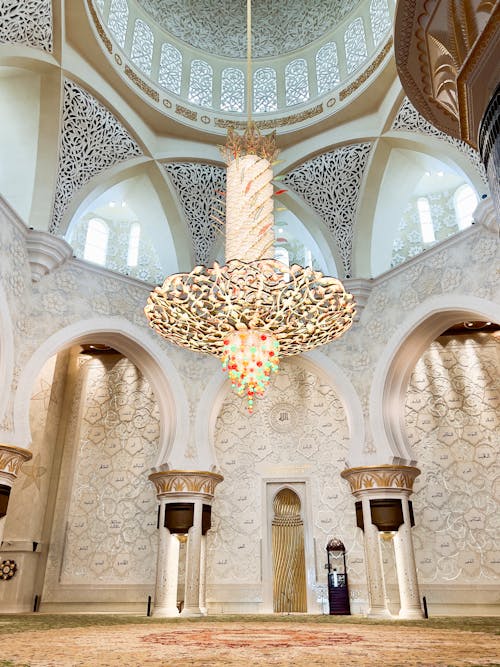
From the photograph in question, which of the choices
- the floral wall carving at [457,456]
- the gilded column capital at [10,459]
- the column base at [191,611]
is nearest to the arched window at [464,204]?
the floral wall carving at [457,456]

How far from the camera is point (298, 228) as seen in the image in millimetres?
8711

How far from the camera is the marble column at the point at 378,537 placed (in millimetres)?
6332

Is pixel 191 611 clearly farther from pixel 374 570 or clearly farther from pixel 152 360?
pixel 152 360

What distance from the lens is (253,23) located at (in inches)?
Result: 353

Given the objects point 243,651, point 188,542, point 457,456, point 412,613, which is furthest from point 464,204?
point 243,651

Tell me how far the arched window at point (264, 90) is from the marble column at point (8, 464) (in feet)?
20.9

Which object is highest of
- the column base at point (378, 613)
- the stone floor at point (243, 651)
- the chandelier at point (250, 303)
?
the chandelier at point (250, 303)

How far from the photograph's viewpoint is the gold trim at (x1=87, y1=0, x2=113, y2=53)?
652 centimetres

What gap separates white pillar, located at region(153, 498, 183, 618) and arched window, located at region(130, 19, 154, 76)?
21.2 feet

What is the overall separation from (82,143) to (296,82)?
382cm

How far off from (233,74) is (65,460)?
7.22 metres

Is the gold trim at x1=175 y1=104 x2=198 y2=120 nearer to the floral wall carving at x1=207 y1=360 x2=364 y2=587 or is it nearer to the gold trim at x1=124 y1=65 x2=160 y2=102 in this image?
the gold trim at x1=124 y1=65 x2=160 y2=102

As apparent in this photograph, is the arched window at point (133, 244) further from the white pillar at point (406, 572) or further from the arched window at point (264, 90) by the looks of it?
the white pillar at point (406, 572)

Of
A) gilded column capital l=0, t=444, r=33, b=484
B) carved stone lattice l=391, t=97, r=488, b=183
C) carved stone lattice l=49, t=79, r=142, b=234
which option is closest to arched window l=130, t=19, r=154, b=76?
carved stone lattice l=49, t=79, r=142, b=234
